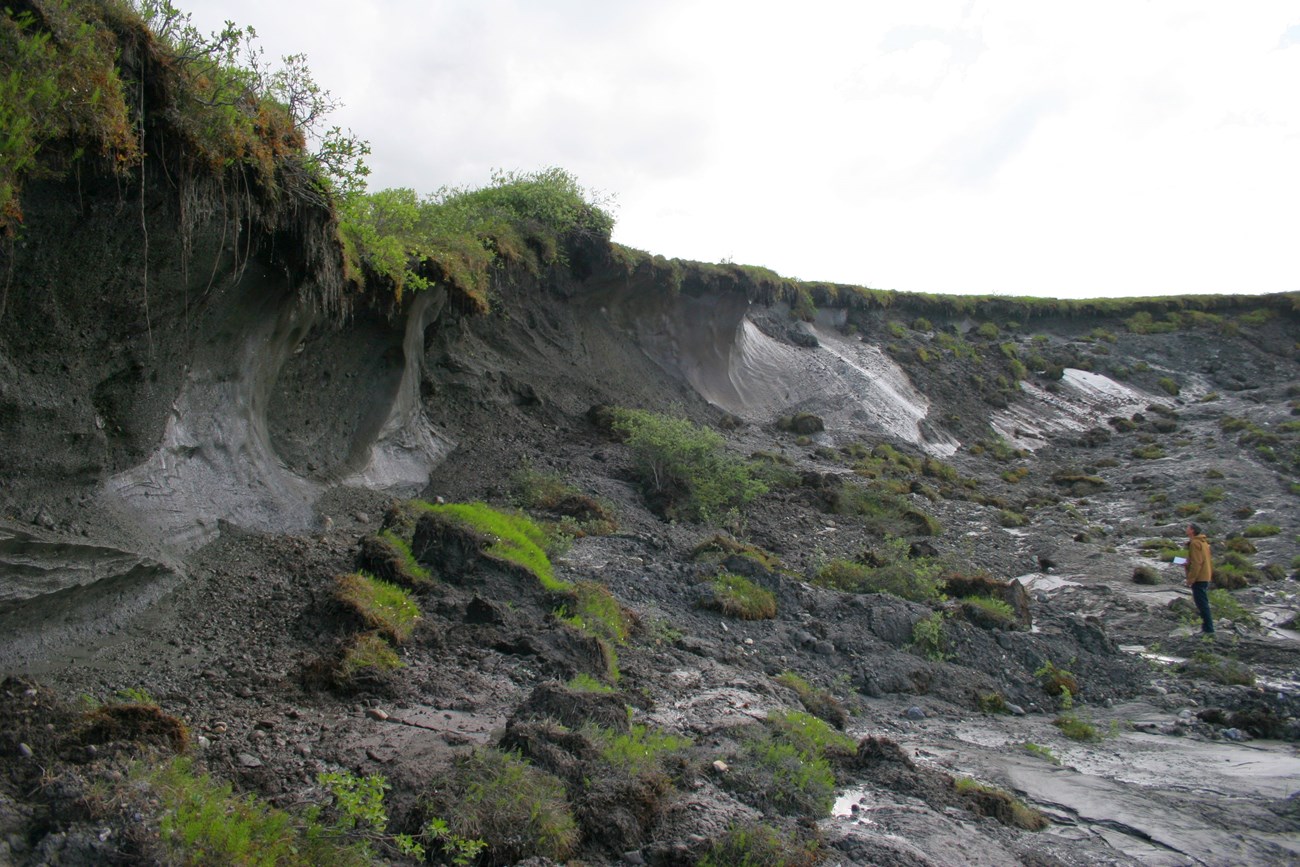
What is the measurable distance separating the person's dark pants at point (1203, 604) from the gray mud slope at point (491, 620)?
0.69ft

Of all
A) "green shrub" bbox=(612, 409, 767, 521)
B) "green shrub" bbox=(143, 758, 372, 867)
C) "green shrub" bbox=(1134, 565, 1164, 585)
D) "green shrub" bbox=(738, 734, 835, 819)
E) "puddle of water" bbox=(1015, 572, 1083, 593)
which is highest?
"green shrub" bbox=(612, 409, 767, 521)

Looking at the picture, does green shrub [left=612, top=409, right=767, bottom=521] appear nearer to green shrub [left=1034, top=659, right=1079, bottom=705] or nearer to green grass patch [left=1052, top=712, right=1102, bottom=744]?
green shrub [left=1034, top=659, right=1079, bottom=705]

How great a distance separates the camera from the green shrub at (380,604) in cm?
673

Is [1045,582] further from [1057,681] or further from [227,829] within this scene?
[227,829]

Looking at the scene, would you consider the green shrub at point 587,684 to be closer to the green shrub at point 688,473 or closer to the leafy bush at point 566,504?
the leafy bush at point 566,504

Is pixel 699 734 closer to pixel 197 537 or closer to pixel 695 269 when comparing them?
pixel 197 537

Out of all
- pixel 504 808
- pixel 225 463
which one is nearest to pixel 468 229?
pixel 225 463

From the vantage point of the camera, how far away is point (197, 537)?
7.89m

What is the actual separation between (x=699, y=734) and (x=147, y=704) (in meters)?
3.31

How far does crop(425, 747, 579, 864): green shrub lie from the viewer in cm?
425

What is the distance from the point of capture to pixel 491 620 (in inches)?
291

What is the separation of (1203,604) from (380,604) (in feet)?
32.2

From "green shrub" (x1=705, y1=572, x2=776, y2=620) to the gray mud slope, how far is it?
15 cm

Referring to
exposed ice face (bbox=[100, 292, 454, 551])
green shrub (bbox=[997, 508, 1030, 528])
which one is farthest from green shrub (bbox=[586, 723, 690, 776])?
green shrub (bbox=[997, 508, 1030, 528])
